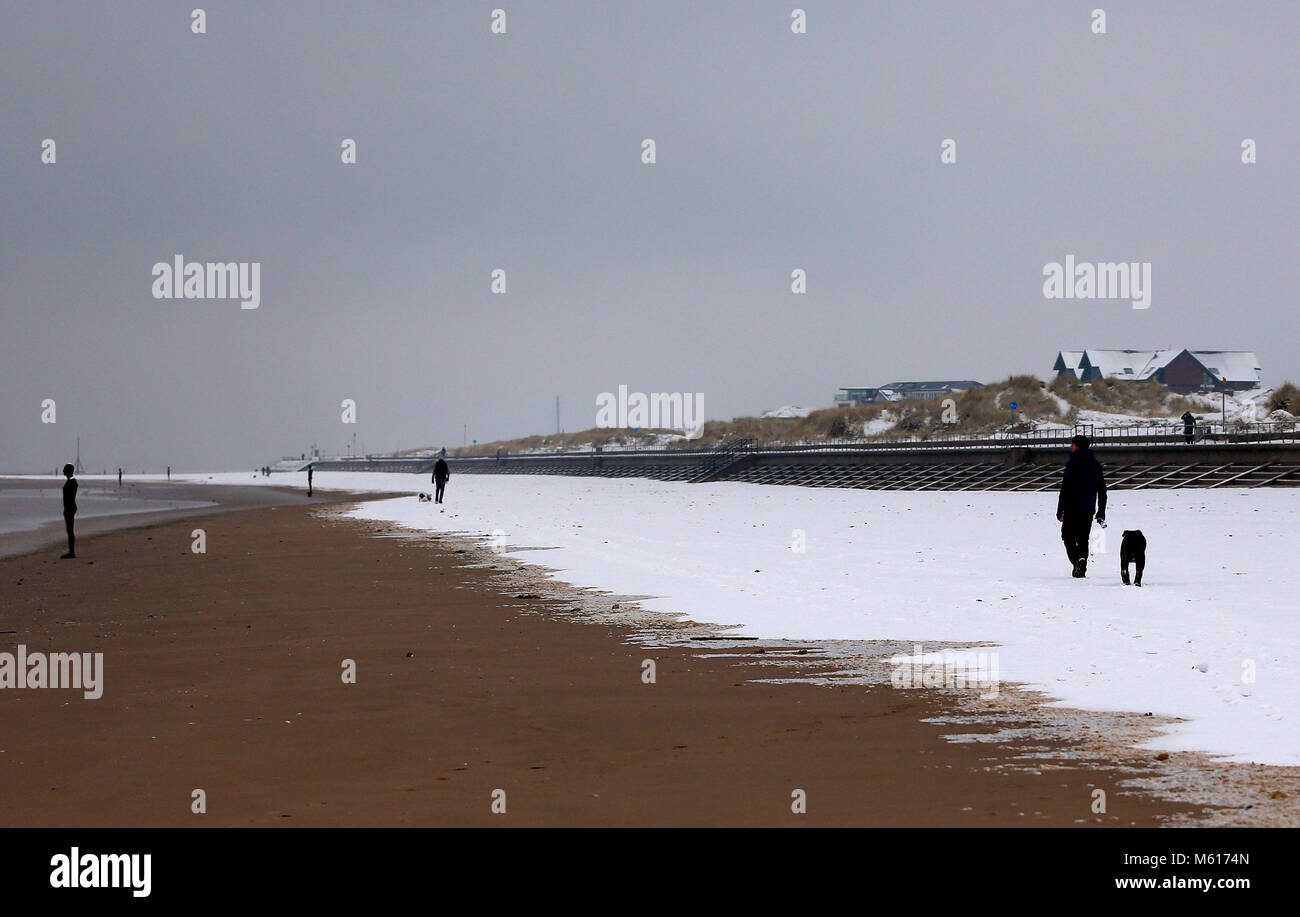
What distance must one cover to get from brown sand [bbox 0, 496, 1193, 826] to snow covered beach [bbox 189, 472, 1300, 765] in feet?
6.27

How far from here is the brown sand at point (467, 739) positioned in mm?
7332

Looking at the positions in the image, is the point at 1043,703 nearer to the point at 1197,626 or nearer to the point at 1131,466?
the point at 1197,626

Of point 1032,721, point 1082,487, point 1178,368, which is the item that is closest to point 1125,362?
point 1178,368

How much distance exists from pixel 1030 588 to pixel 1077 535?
5.99ft

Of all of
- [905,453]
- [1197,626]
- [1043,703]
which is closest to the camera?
[1043,703]

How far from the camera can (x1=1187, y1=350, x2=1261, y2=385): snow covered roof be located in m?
140

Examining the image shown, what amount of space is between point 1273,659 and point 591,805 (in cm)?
743

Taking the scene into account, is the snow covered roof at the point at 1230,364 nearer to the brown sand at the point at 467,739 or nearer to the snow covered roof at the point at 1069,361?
the snow covered roof at the point at 1069,361

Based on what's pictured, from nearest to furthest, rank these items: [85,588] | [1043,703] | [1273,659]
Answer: [1043,703]
[1273,659]
[85,588]

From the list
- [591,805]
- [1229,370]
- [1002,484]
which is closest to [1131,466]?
[1002,484]

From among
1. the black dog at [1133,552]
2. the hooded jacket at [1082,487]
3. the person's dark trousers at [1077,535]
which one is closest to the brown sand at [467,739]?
the black dog at [1133,552]

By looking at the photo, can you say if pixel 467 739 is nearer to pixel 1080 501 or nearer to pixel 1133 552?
pixel 1133 552

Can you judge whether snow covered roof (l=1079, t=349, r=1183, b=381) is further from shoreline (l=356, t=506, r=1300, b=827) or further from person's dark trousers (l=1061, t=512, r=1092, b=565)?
shoreline (l=356, t=506, r=1300, b=827)
